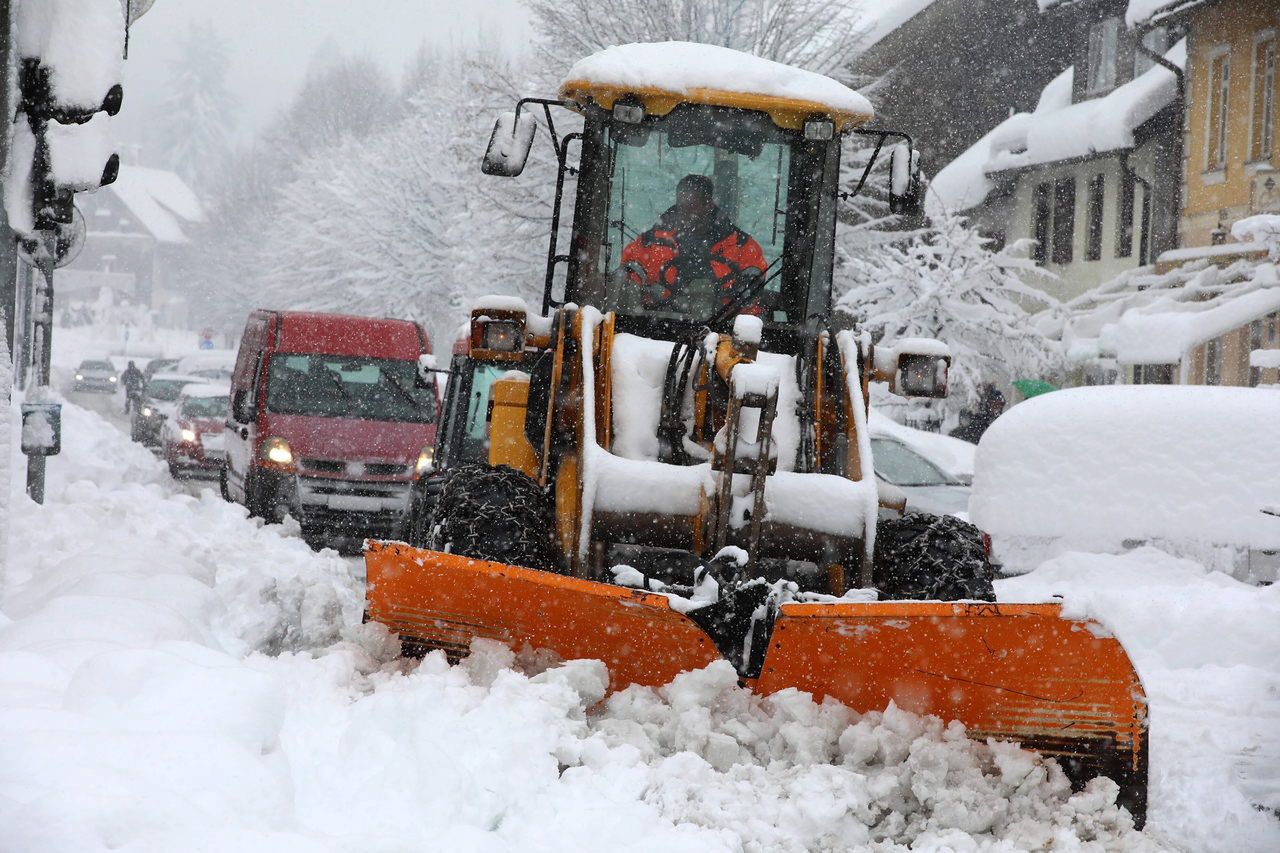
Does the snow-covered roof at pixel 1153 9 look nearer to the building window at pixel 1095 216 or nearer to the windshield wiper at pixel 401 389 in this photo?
the building window at pixel 1095 216

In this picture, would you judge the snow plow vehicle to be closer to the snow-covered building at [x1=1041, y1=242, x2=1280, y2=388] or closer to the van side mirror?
the van side mirror

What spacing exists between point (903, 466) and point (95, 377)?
33792 millimetres

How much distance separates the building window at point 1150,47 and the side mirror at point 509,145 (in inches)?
848

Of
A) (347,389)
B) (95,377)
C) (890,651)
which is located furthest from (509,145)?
(95,377)

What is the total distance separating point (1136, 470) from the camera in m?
8.30

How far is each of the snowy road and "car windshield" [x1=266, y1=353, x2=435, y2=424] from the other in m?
7.19

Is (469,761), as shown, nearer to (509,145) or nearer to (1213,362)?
(509,145)

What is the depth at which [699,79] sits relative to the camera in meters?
6.51

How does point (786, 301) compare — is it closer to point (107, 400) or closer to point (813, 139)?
point (813, 139)

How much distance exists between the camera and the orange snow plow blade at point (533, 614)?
4930mm

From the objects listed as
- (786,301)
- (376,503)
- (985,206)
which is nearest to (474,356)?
(786,301)

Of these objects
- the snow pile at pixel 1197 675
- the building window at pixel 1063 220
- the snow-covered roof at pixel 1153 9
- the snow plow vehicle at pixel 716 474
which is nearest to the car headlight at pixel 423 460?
the snow plow vehicle at pixel 716 474

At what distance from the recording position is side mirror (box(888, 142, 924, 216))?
6688 millimetres

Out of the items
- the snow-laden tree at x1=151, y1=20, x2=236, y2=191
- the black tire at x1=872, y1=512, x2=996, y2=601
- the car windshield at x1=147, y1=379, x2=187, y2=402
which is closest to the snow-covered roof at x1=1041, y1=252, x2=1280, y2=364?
the black tire at x1=872, y1=512, x2=996, y2=601
